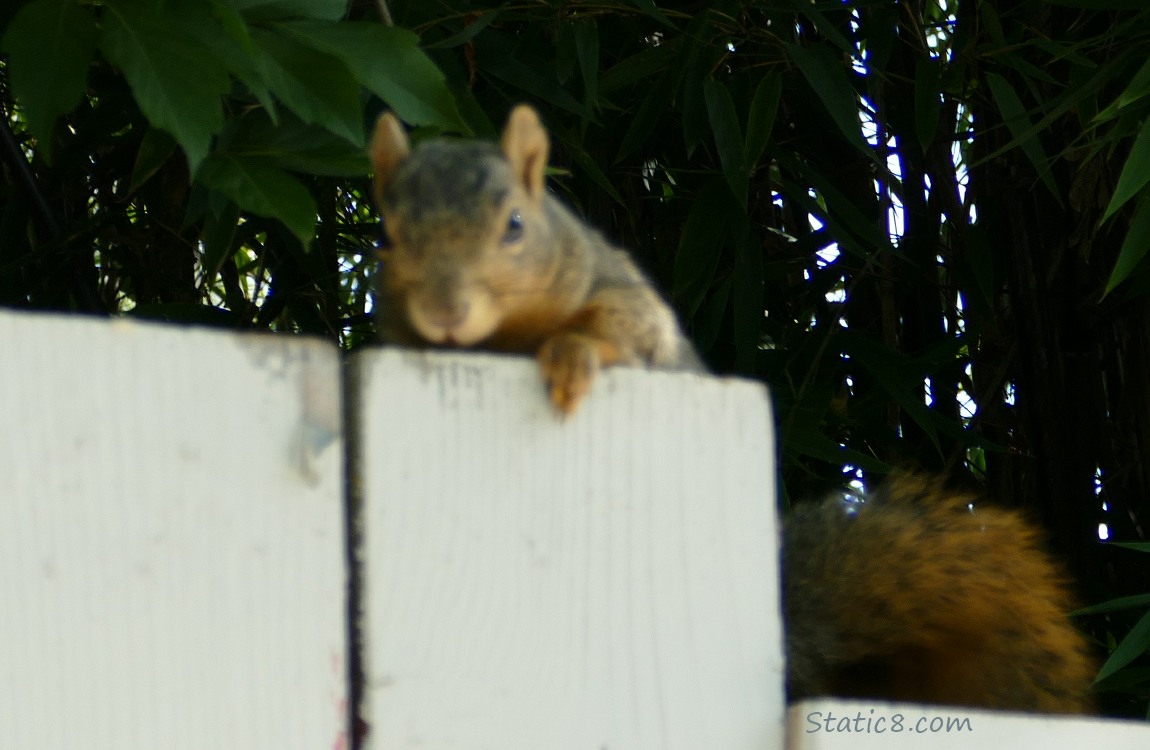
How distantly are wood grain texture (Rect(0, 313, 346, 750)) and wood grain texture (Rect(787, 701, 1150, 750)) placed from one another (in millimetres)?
276

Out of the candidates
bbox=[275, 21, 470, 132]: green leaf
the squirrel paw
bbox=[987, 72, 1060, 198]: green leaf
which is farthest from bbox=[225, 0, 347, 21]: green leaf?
bbox=[987, 72, 1060, 198]: green leaf

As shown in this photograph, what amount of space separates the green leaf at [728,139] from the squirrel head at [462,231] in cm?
47

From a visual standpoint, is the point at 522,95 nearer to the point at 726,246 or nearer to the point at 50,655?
the point at 726,246

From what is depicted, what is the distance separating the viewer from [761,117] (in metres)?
1.78

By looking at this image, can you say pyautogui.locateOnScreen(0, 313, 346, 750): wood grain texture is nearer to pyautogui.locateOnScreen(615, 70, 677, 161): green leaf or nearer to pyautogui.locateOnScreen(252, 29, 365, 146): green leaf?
pyautogui.locateOnScreen(252, 29, 365, 146): green leaf

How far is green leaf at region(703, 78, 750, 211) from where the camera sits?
1.77 m

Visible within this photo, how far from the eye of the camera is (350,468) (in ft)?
2.44

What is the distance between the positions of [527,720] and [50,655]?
24 cm

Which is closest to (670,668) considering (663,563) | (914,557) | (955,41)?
(663,563)

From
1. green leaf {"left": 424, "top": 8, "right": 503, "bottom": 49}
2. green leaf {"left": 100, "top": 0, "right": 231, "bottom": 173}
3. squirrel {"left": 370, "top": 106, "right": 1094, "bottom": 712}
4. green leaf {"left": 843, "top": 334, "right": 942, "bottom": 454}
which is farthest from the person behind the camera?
green leaf {"left": 843, "top": 334, "right": 942, "bottom": 454}

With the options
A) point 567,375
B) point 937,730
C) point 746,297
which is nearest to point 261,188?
point 567,375

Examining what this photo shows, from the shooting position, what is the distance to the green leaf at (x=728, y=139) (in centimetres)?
177

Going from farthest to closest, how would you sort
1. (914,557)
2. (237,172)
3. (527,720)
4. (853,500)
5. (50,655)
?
(853,500) < (914,557) < (237,172) < (527,720) < (50,655)

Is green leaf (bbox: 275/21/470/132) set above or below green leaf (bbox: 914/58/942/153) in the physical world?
below
